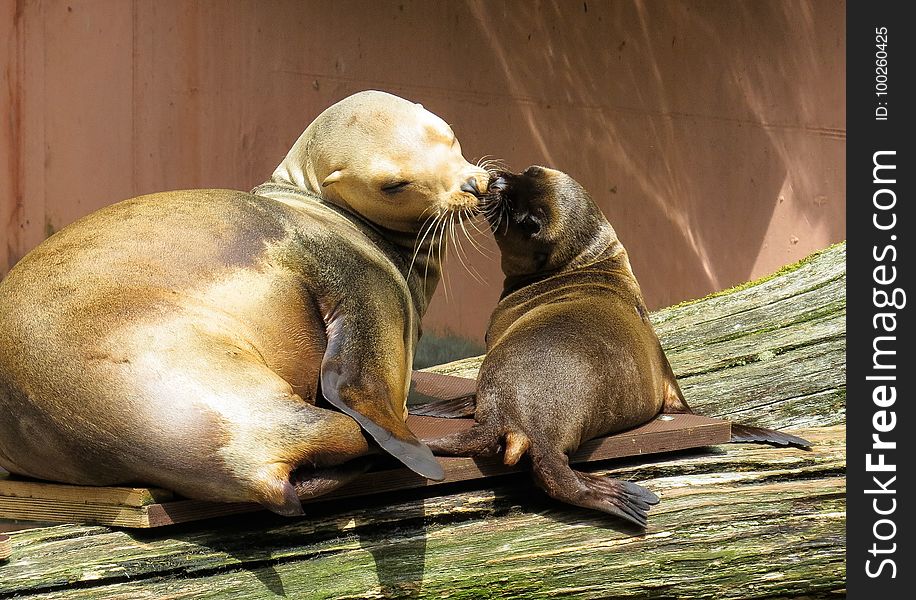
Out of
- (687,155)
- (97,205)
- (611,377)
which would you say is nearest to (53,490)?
(611,377)

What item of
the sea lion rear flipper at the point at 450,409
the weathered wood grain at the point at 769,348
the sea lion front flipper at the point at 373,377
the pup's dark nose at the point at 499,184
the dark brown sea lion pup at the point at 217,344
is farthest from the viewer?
the weathered wood grain at the point at 769,348

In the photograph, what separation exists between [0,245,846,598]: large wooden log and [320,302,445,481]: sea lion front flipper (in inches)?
13.7

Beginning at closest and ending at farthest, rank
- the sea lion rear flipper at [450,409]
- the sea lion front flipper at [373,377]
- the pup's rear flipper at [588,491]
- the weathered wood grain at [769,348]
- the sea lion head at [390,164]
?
the sea lion front flipper at [373,377] < the pup's rear flipper at [588,491] < the sea lion head at [390,164] < the sea lion rear flipper at [450,409] < the weathered wood grain at [769,348]

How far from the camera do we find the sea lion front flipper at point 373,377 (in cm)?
262

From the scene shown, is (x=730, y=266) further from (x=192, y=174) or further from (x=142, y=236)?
(x=142, y=236)

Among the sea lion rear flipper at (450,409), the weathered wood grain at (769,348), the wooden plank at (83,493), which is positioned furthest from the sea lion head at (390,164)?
the weathered wood grain at (769,348)

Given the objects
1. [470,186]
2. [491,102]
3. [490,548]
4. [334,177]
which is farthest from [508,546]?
[491,102]

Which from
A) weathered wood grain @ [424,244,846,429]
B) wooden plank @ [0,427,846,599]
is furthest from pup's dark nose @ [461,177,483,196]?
weathered wood grain @ [424,244,846,429]

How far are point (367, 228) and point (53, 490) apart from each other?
1.22 meters

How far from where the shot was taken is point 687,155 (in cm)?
762

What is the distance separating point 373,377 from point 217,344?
441mm

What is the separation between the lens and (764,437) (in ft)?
12.2

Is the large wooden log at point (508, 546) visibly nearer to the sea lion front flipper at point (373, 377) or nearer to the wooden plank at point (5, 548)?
the wooden plank at point (5, 548)

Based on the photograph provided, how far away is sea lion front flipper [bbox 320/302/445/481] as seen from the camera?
262cm
